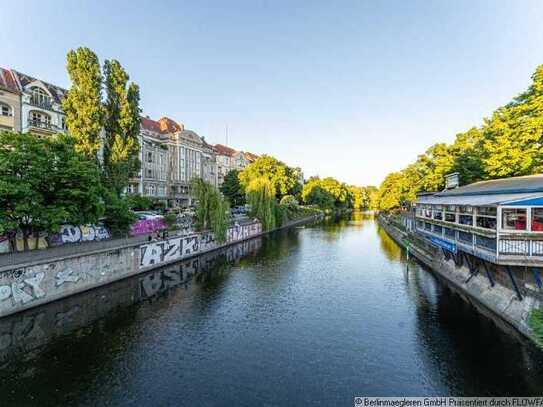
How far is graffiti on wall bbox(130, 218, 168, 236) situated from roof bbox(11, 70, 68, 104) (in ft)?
72.2

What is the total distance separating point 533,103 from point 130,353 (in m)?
30.8

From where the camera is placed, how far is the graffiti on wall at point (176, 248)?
27.4 m

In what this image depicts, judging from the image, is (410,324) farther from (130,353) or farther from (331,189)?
(331,189)

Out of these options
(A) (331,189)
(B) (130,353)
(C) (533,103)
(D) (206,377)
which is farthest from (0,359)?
(A) (331,189)

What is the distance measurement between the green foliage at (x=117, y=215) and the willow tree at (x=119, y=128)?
5726 mm

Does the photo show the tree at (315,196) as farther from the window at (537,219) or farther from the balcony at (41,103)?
the window at (537,219)

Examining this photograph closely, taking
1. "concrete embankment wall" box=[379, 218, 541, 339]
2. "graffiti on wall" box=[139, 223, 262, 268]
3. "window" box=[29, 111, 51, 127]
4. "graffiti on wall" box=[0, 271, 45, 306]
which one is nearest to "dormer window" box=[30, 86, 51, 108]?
"window" box=[29, 111, 51, 127]

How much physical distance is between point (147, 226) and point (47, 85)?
85.1ft

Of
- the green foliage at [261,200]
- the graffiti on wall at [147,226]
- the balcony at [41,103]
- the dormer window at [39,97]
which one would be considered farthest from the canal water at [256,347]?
the green foliage at [261,200]

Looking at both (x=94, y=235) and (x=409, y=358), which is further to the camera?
(x=94, y=235)

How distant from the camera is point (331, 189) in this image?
125562mm

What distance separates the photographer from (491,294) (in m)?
17.7

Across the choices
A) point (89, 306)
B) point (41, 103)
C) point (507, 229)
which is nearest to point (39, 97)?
point (41, 103)

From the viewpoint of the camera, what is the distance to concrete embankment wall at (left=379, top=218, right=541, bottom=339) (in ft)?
46.8
